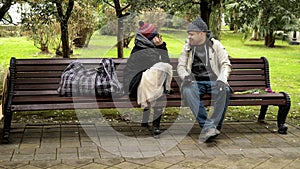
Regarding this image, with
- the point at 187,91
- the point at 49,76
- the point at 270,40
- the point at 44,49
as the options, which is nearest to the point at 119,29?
the point at 49,76

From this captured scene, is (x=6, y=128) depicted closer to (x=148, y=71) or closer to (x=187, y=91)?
(x=148, y=71)

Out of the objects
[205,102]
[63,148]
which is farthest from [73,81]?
[205,102]

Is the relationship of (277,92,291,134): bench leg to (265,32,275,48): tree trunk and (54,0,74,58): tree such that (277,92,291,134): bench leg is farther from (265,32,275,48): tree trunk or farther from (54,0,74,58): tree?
(265,32,275,48): tree trunk

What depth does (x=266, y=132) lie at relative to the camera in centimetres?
551

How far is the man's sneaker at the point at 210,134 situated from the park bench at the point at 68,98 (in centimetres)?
39

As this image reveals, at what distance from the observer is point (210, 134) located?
192 inches

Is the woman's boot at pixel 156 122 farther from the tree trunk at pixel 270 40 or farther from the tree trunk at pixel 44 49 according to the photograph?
the tree trunk at pixel 270 40

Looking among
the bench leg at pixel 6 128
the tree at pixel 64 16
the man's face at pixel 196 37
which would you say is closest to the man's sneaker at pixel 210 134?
the man's face at pixel 196 37

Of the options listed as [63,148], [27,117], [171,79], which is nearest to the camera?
[63,148]

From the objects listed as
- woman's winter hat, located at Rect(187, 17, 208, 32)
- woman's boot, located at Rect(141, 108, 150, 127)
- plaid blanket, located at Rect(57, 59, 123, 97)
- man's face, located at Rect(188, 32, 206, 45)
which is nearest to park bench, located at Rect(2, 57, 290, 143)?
plaid blanket, located at Rect(57, 59, 123, 97)

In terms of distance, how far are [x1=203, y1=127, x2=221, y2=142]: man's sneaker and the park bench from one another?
1.29ft

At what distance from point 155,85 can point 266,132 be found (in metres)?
1.59

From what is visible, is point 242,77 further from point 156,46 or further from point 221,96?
point 156,46

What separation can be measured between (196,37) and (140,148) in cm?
155
